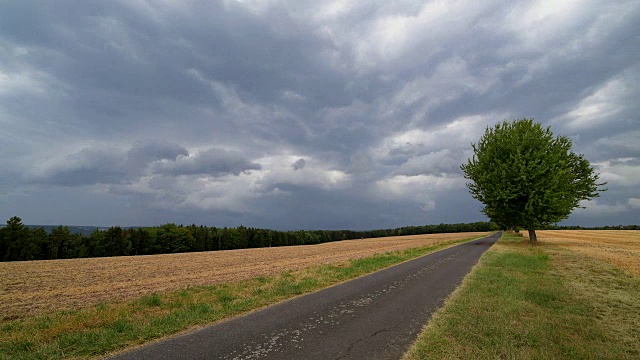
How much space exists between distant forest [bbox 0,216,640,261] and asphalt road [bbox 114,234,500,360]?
75029 mm

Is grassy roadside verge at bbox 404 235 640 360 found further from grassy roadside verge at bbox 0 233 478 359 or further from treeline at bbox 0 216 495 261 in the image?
treeline at bbox 0 216 495 261

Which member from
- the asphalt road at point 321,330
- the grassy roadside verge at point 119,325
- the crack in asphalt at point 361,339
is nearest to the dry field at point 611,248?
the asphalt road at point 321,330

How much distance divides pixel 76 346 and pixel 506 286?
14928 mm

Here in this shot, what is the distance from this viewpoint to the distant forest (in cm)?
5931

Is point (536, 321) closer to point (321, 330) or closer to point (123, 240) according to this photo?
point (321, 330)

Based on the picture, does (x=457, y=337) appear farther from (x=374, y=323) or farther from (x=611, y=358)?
(x=611, y=358)

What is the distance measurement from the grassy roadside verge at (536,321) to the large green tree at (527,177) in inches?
911

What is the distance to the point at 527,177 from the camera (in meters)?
35.5

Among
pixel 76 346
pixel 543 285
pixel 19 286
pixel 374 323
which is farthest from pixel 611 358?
pixel 19 286

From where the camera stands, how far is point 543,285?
1353 centimetres

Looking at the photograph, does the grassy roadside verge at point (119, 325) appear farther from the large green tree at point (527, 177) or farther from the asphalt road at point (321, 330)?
the large green tree at point (527, 177)

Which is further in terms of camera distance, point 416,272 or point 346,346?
point 416,272

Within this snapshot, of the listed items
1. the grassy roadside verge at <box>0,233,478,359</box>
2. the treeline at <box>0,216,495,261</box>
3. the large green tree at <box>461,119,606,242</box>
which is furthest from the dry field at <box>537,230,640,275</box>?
the treeline at <box>0,216,495,261</box>

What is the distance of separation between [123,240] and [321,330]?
8212 cm
